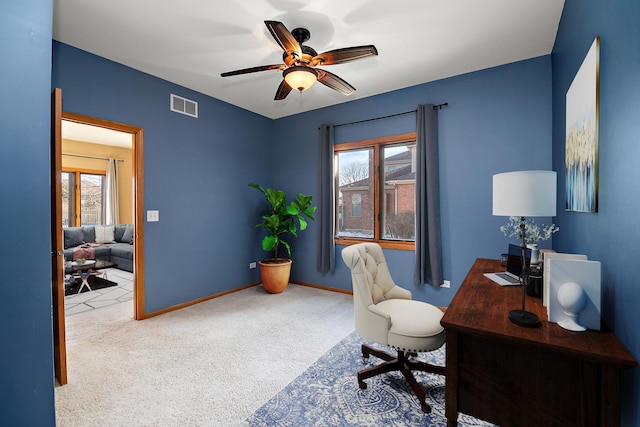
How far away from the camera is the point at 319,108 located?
170 inches

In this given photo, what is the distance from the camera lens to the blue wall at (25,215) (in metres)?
1.14

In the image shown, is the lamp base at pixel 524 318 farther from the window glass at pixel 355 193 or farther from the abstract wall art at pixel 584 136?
the window glass at pixel 355 193

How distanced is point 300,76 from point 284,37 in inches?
13.4

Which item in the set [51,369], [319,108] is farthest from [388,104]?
[51,369]

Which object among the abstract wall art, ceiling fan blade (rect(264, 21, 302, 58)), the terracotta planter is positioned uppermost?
ceiling fan blade (rect(264, 21, 302, 58))

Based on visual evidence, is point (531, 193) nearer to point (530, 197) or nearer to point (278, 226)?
point (530, 197)

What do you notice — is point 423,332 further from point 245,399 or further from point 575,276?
point 245,399

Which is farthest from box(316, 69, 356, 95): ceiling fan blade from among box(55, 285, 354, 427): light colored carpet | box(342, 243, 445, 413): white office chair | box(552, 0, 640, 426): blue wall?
box(55, 285, 354, 427): light colored carpet

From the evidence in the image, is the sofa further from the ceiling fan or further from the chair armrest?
the chair armrest

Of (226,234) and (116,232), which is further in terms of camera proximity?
(116,232)

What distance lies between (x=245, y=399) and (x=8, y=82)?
2025 millimetres

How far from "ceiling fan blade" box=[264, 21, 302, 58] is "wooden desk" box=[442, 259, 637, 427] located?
192 cm

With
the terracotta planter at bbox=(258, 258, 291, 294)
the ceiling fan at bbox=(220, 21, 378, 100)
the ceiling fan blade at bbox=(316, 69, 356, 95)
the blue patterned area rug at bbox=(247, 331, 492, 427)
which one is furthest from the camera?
the terracotta planter at bbox=(258, 258, 291, 294)

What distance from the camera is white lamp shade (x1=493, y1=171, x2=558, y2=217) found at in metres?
1.30
